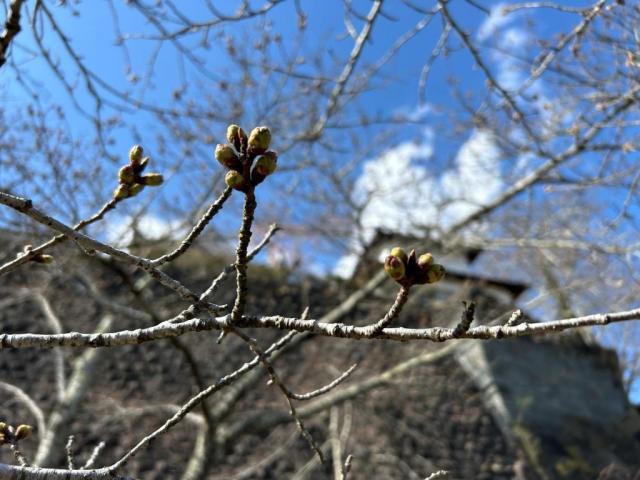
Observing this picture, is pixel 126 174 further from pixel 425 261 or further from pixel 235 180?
pixel 425 261

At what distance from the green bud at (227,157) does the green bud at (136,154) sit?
0.49 m

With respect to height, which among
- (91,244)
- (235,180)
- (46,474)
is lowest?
(46,474)

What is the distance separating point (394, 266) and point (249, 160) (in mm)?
296

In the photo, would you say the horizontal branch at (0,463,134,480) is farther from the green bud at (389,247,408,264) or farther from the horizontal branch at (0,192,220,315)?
the green bud at (389,247,408,264)

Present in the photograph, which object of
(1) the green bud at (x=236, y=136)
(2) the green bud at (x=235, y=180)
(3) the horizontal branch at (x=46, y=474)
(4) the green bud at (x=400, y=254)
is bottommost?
(3) the horizontal branch at (x=46, y=474)

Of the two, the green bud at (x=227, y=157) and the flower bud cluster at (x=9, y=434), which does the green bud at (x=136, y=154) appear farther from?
the flower bud cluster at (x=9, y=434)

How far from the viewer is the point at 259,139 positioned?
37.2 inches

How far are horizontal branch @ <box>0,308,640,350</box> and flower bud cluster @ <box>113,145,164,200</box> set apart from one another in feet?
1.20

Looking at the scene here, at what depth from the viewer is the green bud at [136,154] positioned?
1.38m

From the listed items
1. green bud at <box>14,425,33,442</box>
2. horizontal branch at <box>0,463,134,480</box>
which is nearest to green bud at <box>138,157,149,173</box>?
horizontal branch at <box>0,463,134,480</box>

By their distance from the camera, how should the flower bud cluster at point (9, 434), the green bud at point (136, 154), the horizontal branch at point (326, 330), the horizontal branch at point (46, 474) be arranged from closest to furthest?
1. the horizontal branch at point (326, 330)
2. the horizontal branch at point (46, 474)
3. the green bud at point (136, 154)
4. the flower bud cluster at point (9, 434)

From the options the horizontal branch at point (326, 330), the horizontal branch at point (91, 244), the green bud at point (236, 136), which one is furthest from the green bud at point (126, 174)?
the green bud at point (236, 136)

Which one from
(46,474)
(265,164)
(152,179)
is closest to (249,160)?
(265,164)

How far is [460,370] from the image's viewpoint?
10.0m
